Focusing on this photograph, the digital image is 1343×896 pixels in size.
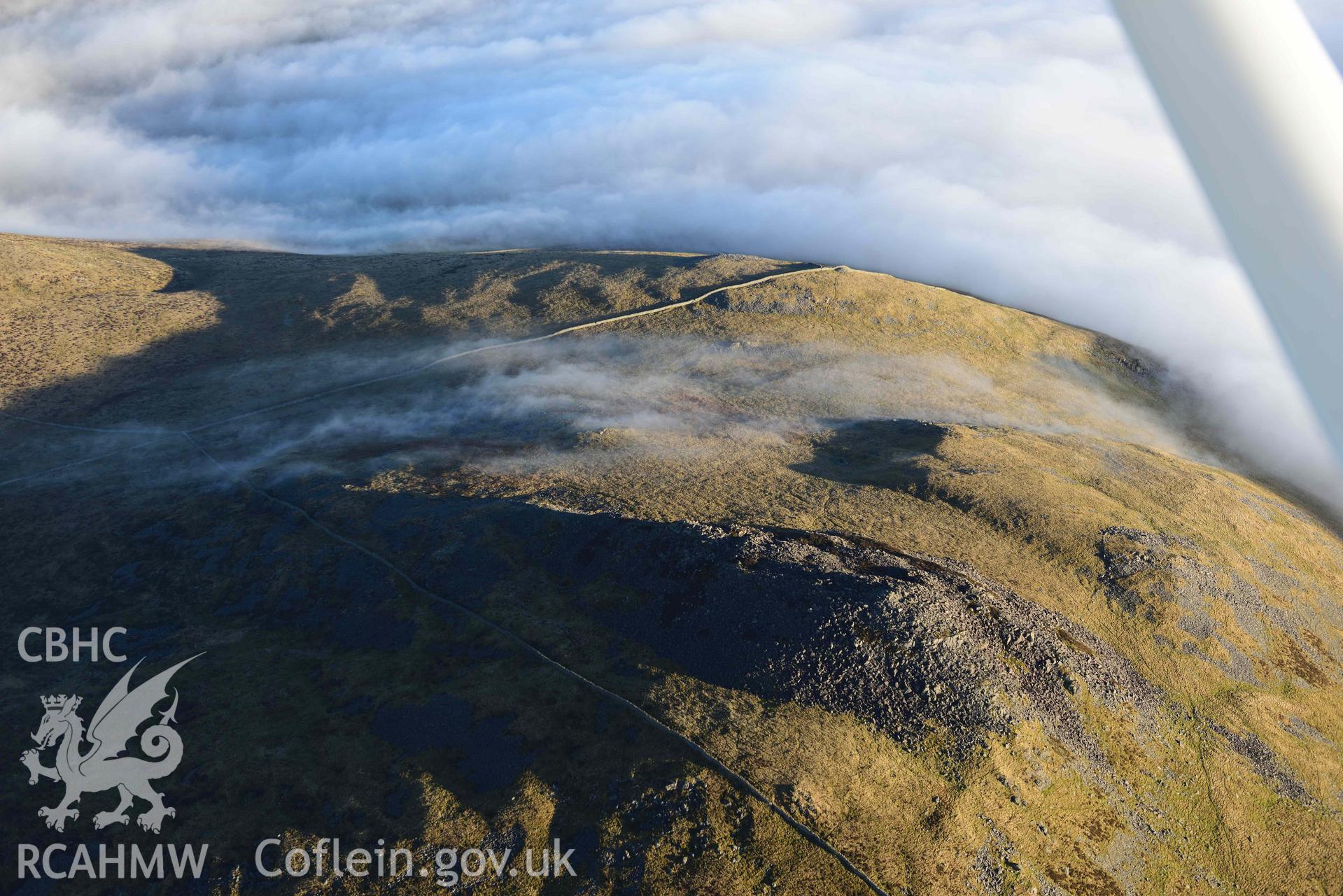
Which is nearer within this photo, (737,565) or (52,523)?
(737,565)

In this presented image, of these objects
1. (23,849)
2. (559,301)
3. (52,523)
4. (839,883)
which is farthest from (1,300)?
(839,883)

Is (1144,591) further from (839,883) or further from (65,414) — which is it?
(65,414)

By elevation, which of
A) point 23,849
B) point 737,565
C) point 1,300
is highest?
point 1,300

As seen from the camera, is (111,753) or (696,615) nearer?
(111,753)

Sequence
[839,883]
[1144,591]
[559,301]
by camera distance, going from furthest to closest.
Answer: [559,301]
[1144,591]
[839,883]
